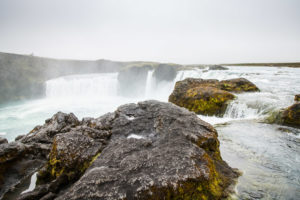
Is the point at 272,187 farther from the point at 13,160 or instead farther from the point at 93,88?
the point at 93,88

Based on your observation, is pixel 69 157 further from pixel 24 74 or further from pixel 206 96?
pixel 24 74

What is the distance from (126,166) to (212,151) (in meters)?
3.17

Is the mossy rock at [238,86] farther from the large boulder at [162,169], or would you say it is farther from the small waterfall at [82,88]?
the small waterfall at [82,88]

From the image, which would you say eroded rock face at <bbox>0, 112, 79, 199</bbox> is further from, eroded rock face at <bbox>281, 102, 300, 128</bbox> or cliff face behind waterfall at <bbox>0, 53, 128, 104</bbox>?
cliff face behind waterfall at <bbox>0, 53, 128, 104</bbox>

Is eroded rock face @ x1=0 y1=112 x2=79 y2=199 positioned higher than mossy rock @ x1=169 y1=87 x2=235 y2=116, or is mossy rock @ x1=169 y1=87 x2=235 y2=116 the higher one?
mossy rock @ x1=169 y1=87 x2=235 y2=116

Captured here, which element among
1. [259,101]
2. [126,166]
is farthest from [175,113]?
[259,101]

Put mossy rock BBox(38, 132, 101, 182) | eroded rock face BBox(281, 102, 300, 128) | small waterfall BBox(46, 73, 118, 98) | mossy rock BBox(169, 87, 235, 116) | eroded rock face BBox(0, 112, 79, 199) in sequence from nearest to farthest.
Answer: mossy rock BBox(38, 132, 101, 182), eroded rock face BBox(0, 112, 79, 199), eroded rock face BBox(281, 102, 300, 128), mossy rock BBox(169, 87, 235, 116), small waterfall BBox(46, 73, 118, 98)

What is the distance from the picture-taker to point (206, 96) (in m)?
13.9

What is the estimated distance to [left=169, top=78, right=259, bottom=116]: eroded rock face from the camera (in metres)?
13.4

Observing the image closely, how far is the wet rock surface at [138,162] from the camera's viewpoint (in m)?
3.29

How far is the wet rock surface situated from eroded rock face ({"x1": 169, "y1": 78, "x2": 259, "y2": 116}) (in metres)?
7.49

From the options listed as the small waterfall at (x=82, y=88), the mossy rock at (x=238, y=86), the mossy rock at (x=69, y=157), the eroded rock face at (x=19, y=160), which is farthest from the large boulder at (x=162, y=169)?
the small waterfall at (x=82, y=88)

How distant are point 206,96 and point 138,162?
11.6 m

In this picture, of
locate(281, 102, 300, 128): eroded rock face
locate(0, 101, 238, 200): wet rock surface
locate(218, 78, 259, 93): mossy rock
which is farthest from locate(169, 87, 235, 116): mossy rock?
locate(0, 101, 238, 200): wet rock surface
